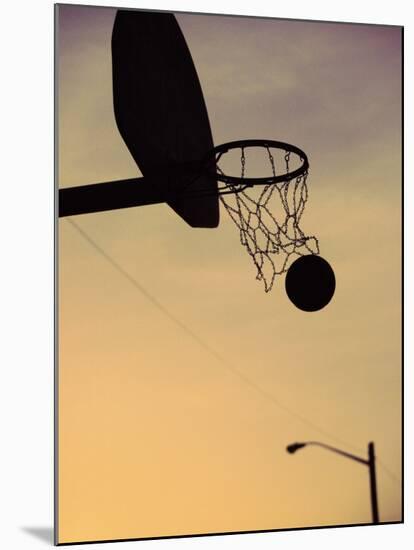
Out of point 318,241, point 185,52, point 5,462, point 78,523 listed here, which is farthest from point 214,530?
point 185,52

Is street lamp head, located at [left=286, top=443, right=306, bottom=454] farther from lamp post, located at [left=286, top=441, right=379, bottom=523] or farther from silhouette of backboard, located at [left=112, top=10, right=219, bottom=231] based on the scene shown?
silhouette of backboard, located at [left=112, top=10, right=219, bottom=231]

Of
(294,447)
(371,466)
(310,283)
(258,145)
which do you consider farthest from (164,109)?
(371,466)

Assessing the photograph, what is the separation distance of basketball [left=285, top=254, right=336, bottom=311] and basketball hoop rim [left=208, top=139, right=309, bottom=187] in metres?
0.42

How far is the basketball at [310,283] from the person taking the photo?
5617 mm

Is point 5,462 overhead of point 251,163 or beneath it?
beneath

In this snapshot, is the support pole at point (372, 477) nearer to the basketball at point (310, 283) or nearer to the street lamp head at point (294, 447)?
the street lamp head at point (294, 447)

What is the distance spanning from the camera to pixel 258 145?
5.55 m

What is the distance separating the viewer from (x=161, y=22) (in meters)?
5.50

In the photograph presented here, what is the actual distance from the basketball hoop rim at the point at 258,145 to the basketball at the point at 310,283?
Result: 0.42 m

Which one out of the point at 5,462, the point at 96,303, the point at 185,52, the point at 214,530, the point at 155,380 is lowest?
the point at 214,530

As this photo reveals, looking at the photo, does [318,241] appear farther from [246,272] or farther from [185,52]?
[185,52]

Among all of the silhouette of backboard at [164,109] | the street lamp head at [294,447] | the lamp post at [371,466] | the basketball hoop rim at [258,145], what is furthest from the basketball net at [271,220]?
the lamp post at [371,466]

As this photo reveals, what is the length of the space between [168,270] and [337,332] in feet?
3.08

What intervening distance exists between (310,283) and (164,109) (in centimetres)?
114
